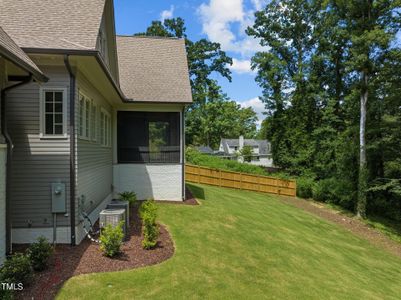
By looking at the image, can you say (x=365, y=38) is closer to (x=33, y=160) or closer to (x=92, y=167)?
(x=92, y=167)

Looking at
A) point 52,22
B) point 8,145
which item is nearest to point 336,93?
point 52,22

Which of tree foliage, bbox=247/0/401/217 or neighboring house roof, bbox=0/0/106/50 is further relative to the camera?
tree foliage, bbox=247/0/401/217

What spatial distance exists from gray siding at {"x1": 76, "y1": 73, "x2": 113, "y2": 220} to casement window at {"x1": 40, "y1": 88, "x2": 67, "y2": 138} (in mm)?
326

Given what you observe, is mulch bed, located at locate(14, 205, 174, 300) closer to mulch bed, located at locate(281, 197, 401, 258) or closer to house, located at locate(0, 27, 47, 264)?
house, located at locate(0, 27, 47, 264)

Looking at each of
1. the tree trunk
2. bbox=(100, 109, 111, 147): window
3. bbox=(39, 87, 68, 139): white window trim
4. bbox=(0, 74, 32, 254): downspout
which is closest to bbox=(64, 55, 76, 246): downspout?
bbox=(39, 87, 68, 139): white window trim

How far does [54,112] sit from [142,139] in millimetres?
6333

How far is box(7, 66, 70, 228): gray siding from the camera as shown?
273 inches

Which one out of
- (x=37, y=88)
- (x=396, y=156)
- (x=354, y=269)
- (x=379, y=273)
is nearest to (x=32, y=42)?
(x=37, y=88)

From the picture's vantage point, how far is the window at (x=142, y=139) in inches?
526

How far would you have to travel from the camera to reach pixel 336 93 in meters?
28.0

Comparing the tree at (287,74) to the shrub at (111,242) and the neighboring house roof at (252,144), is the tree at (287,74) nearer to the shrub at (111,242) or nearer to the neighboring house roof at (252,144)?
the shrub at (111,242)

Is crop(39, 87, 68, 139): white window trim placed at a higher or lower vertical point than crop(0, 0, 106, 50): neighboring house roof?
lower

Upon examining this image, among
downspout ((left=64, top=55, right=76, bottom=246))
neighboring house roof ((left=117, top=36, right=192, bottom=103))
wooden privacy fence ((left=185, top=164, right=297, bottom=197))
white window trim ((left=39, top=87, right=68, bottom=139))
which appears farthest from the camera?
wooden privacy fence ((left=185, top=164, right=297, bottom=197))

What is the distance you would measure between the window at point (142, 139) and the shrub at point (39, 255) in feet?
24.7
